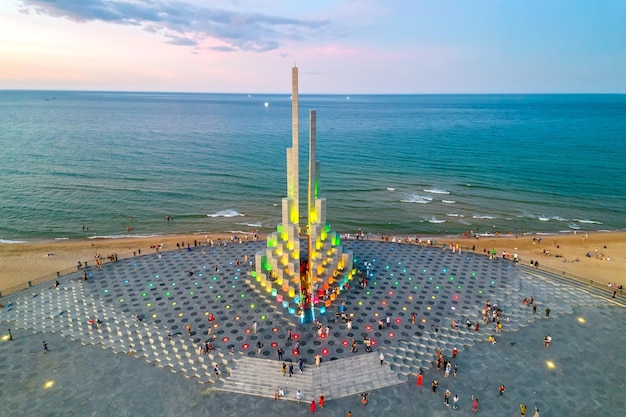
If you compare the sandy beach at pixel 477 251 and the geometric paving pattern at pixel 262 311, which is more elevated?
the geometric paving pattern at pixel 262 311

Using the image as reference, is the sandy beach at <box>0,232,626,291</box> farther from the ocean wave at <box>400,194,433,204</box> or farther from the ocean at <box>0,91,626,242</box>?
the ocean wave at <box>400,194,433,204</box>

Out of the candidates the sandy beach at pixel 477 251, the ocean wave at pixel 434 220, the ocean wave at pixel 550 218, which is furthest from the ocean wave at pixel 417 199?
the ocean wave at pixel 550 218

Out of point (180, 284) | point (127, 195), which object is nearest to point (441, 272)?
point (180, 284)

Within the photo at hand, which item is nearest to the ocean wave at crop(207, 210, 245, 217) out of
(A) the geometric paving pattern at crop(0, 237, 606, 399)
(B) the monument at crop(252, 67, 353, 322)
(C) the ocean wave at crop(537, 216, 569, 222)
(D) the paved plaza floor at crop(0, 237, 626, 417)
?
(A) the geometric paving pattern at crop(0, 237, 606, 399)

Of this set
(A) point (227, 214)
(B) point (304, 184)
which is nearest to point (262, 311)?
(A) point (227, 214)

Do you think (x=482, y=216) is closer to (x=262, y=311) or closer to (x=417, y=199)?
(x=417, y=199)

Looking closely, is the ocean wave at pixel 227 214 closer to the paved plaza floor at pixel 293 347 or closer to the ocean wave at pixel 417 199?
the paved plaza floor at pixel 293 347
